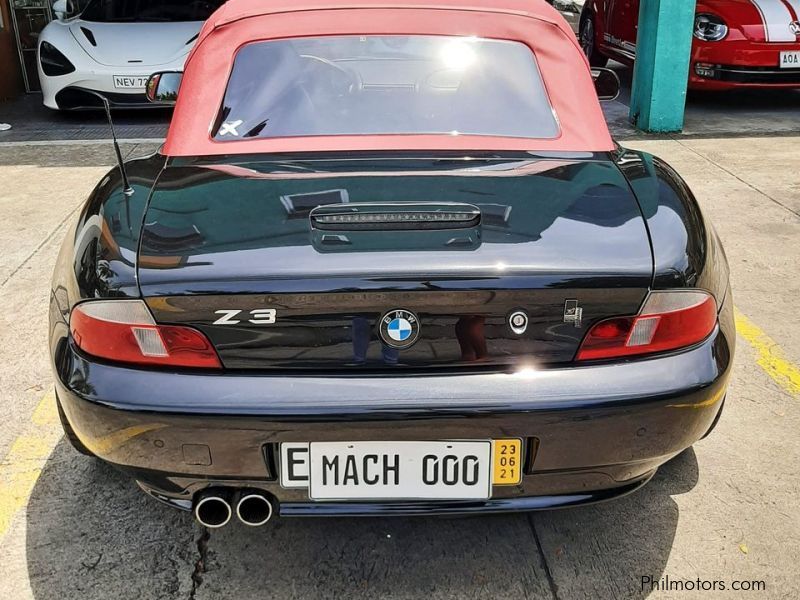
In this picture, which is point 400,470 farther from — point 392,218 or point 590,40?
point 590,40

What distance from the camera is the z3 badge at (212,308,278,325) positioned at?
2029mm

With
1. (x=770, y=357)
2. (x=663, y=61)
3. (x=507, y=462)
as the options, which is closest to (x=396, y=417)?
(x=507, y=462)

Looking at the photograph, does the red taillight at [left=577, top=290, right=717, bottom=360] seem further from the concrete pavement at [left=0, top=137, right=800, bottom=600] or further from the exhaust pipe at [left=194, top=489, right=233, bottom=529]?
the exhaust pipe at [left=194, top=489, right=233, bottom=529]

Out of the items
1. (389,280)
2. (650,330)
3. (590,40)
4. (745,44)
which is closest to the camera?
(389,280)

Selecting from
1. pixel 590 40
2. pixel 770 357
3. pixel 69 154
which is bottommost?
pixel 590 40

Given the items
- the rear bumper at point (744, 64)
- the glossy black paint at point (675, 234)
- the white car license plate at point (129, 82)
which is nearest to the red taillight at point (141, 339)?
the glossy black paint at point (675, 234)

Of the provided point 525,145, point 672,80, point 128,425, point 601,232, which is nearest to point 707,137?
point 672,80

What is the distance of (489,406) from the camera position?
2021 millimetres

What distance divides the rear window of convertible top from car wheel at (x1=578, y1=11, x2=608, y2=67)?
847 centimetres

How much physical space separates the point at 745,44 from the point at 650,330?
22.8 feet

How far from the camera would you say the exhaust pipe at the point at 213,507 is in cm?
217

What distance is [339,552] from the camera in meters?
2.54

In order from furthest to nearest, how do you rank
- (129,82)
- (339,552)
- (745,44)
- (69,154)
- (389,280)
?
1. (745,44)
2. (129,82)
3. (69,154)
4. (339,552)
5. (389,280)

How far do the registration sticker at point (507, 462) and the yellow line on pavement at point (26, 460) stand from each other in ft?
4.86
